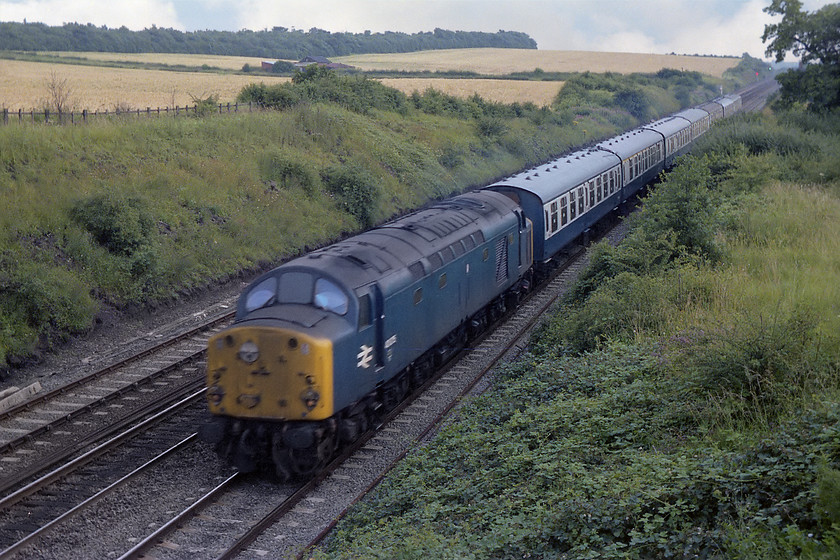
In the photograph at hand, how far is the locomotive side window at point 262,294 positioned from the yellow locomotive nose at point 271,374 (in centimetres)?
81

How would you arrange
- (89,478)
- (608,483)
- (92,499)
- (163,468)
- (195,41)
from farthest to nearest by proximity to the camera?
1. (195,41)
2. (163,468)
3. (89,478)
4. (92,499)
5. (608,483)

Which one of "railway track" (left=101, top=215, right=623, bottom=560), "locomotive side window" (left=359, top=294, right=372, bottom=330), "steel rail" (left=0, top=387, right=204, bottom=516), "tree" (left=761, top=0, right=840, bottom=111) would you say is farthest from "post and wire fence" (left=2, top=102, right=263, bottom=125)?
"tree" (left=761, top=0, right=840, bottom=111)

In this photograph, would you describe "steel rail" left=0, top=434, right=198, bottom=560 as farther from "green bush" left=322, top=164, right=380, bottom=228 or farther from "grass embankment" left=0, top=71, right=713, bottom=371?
"green bush" left=322, top=164, right=380, bottom=228

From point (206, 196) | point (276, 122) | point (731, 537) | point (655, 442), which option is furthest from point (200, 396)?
point (276, 122)

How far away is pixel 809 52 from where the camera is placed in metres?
38.4

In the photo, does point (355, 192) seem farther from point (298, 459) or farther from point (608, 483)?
point (608, 483)

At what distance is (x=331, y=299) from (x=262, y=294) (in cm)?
121

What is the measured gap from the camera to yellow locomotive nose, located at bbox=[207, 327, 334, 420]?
11.0m

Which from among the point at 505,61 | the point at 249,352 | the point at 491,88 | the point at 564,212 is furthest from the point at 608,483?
the point at 505,61

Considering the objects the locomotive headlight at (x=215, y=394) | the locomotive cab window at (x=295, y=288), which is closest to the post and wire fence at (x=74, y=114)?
the locomotive cab window at (x=295, y=288)

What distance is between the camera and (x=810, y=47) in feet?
125

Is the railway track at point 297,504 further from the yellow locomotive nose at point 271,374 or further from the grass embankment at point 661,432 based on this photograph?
the yellow locomotive nose at point 271,374

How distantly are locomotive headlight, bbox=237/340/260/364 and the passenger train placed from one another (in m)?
0.02

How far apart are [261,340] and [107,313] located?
11.2 metres
